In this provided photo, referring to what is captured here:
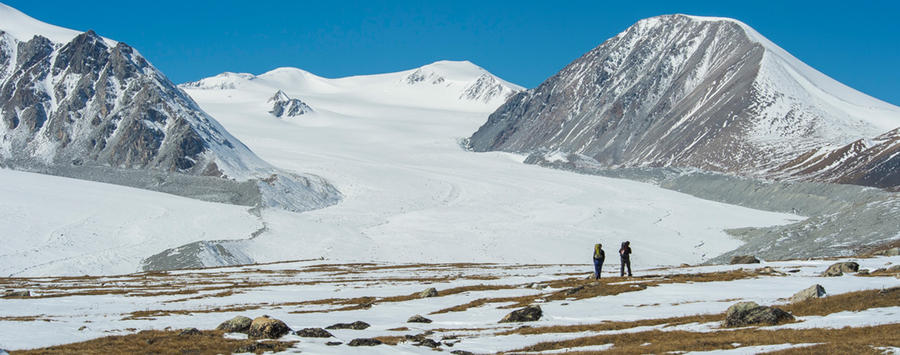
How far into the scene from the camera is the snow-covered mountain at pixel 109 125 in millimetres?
132000

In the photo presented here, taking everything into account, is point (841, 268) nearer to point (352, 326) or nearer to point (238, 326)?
point (352, 326)

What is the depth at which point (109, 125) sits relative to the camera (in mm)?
145250

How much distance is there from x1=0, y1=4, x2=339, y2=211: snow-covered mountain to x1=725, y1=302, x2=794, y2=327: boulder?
98423 mm

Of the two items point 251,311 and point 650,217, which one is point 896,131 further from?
point 251,311

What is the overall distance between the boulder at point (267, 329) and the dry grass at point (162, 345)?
2.81ft

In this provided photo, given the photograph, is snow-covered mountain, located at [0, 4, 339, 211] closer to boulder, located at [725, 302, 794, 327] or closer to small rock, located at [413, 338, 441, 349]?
small rock, located at [413, 338, 441, 349]

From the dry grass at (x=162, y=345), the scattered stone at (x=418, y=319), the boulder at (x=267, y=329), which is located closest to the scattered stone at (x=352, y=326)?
the scattered stone at (x=418, y=319)

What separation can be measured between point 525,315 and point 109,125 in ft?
453

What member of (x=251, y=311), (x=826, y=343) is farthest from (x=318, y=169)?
(x=826, y=343)

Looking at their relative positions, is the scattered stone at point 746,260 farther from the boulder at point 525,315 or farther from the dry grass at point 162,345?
the dry grass at point 162,345

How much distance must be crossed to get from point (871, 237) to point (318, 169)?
107103 mm

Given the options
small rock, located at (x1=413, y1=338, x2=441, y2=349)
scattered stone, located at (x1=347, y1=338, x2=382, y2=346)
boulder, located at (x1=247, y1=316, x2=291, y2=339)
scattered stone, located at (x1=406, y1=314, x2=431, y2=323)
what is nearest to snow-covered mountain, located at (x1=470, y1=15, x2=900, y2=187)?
scattered stone, located at (x1=406, y1=314, x2=431, y2=323)

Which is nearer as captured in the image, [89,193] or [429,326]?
[429,326]

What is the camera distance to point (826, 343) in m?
18.4
